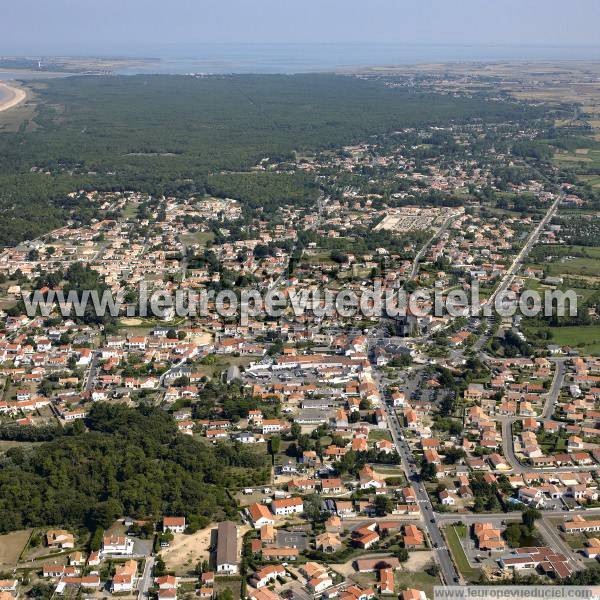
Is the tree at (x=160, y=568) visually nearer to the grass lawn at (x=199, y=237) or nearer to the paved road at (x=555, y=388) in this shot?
the paved road at (x=555, y=388)

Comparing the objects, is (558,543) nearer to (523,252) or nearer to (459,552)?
(459,552)

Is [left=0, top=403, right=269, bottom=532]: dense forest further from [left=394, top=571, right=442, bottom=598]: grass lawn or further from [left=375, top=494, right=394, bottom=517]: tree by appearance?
[left=394, top=571, right=442, bottom=598]: grass lawn

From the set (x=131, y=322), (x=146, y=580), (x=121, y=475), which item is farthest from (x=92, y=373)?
(x=146, y=580)

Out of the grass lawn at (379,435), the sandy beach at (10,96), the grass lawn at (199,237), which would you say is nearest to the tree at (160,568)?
the grass lawn at (379,435)

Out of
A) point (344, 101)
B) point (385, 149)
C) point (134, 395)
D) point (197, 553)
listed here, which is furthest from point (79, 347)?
point (344, 101)

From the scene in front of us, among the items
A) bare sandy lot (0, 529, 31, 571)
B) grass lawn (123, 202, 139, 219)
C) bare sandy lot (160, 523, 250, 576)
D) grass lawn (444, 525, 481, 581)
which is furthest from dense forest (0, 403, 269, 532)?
grass lawn (123, 202, 139, 219)
